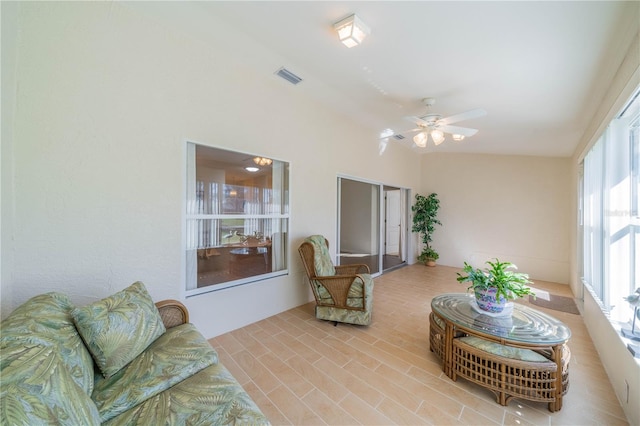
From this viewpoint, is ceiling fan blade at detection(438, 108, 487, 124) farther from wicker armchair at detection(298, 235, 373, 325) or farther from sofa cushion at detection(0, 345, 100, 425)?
sofa cushion at detection(0, 345, 100, 425)

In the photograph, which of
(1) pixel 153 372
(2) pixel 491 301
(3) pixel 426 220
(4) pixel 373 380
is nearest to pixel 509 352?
(2) pixel 491 301

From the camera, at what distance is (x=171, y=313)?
194cm

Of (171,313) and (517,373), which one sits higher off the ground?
(171,313)

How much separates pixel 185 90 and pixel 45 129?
3.67 ft

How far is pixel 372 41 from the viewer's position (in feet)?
7.16

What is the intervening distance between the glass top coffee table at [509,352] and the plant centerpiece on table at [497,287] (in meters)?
0.11

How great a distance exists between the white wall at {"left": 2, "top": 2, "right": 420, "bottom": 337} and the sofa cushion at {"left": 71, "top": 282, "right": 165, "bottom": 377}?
633mm

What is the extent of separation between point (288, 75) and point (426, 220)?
4.97 metres

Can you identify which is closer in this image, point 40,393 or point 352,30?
point 40,393

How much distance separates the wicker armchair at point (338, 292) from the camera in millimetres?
2846

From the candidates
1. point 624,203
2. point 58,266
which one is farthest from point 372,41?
point 58,266

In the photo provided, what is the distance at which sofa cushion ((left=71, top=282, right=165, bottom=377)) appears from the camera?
1.35 m

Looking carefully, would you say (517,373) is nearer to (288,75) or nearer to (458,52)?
(458,52)

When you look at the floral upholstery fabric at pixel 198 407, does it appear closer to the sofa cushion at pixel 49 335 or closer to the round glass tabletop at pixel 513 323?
the sofa cushion at pixel 49 335
